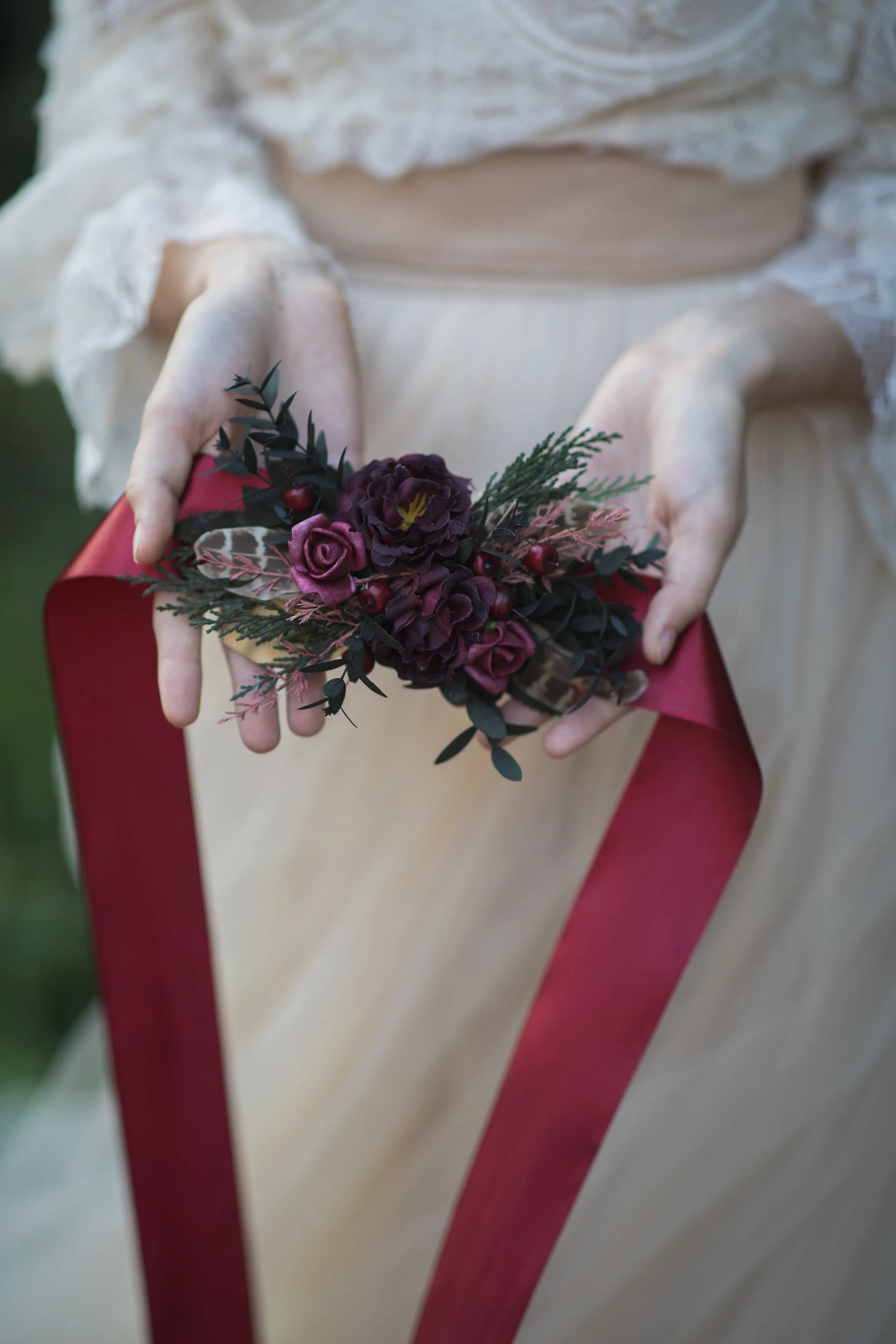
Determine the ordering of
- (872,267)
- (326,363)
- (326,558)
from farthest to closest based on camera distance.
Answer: (872,267) → (326,363) → (326,558)

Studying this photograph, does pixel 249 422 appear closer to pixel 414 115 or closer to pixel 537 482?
pixel 537 482

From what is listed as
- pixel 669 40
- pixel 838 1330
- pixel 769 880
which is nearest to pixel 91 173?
pixel 669 40

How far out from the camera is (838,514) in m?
1.03

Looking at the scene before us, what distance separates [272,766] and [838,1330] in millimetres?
734

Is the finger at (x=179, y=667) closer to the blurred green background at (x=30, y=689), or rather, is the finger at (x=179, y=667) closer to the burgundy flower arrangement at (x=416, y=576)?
the burgundy flower arrangement at (x=416, y=576)

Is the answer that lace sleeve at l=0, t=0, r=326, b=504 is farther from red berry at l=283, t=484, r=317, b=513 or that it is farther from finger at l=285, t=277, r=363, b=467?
red berry at l=283, t=484, r=317, b=513

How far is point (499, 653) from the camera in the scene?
0.70 m

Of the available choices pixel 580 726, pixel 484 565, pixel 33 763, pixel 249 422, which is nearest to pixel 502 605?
pixel 484 565

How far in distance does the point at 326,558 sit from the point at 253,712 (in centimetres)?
12

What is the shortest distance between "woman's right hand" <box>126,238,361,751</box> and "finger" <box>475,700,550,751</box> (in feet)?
0.47

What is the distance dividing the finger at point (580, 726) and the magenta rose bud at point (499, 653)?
3.1 inches

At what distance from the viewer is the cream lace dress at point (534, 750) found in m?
0.93

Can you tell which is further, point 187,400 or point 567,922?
point 567,922

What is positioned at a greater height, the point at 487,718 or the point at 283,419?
the point at 283,419
